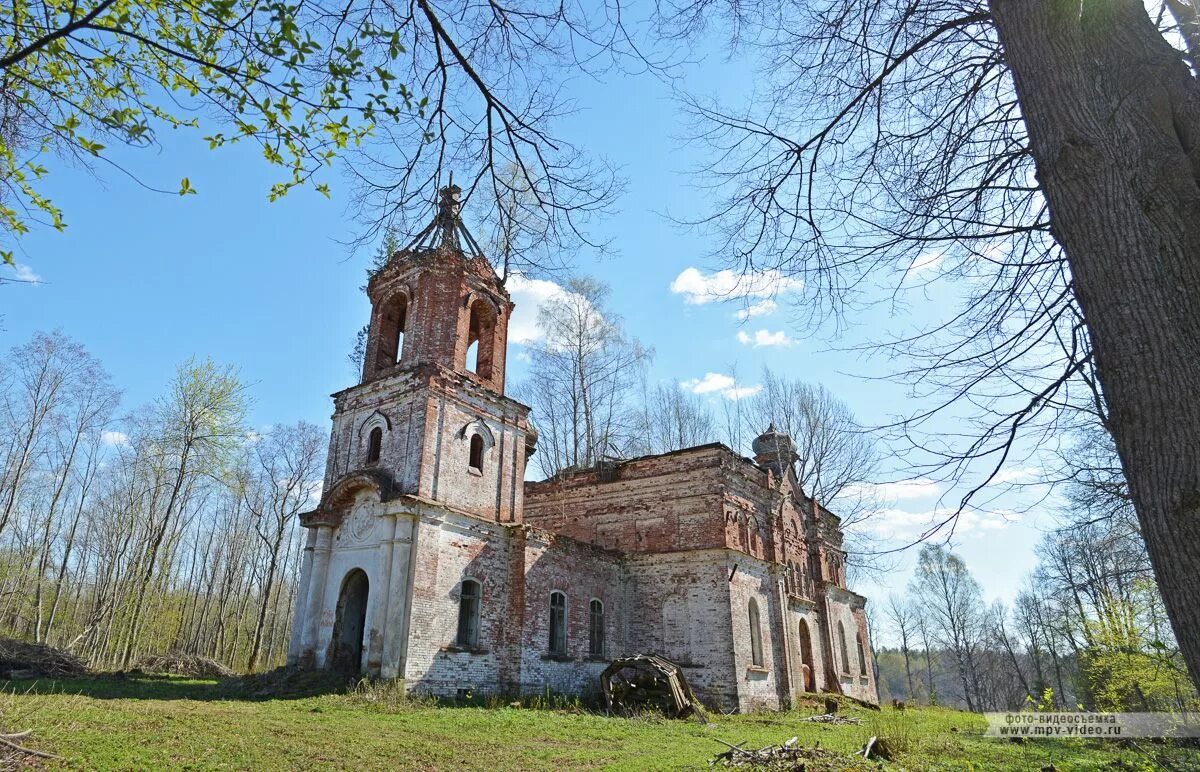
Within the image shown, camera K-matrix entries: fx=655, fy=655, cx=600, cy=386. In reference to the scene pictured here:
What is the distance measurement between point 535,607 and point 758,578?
835 cm

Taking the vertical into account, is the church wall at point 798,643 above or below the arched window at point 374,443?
below

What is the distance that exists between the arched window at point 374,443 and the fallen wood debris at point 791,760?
11887 millimetres

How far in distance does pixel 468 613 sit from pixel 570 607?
384cm

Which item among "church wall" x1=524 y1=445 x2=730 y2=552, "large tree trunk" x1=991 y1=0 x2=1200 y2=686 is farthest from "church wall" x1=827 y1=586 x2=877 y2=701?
"large tree trunk" x1=991 y1=0 x2=1200 y2=686

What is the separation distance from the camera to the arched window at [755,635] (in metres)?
21.1

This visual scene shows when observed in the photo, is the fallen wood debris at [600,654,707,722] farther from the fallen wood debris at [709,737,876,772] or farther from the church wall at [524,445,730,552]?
the fallen wood debris at [709,737,876,772]

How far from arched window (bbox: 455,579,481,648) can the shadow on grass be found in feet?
8.79

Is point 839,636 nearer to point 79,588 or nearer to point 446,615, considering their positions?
point 446,615

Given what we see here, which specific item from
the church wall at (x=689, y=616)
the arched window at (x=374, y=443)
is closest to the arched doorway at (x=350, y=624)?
the arched window at (x=374, y=443)

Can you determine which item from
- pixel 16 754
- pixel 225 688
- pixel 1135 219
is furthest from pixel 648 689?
pixel 1135 219

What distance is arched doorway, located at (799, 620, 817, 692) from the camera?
79.6 feet

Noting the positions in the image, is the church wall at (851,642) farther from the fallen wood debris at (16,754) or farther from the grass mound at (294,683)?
the fallen wood debris at (16,754)

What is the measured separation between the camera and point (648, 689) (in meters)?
16.2

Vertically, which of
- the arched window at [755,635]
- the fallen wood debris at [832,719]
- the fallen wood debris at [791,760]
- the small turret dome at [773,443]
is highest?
the small turret dome at [773,443]
